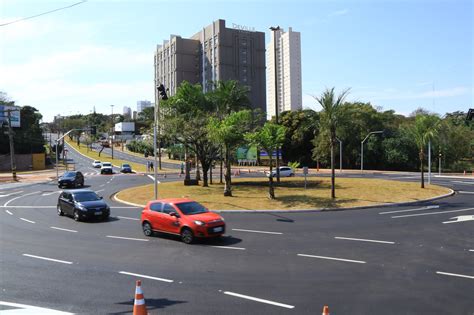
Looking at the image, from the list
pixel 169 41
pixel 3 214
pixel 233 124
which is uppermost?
pixel 169 41

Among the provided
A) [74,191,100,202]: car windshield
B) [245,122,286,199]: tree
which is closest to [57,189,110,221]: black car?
[74,191,100,202]: car windshield

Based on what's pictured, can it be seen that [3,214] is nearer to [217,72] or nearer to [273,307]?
[273,307]

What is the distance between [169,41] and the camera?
6171 inches

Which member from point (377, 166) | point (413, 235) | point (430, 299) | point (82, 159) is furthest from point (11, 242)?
point (82, 159)

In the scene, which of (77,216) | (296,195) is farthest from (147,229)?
(296,195)

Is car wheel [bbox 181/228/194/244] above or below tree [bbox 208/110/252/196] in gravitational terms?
below

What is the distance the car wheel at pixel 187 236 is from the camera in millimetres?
15100

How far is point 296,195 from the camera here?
27.8 meters

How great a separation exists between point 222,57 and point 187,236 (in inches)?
5057

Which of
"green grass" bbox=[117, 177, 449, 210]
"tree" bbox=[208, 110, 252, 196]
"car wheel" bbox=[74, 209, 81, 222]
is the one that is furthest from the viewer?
"tree" bbox=[208, 110, 252, 196]

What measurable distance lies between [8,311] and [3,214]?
1755cm

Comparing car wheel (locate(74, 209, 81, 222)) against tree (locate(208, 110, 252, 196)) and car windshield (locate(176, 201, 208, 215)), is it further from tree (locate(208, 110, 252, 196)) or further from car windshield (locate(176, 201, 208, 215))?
tree (locate(208, 110, 252, 196))

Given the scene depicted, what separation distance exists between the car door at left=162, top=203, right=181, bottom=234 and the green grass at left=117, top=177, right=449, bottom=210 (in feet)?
25.5

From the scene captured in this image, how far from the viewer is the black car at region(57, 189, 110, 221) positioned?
20625 millimetres
